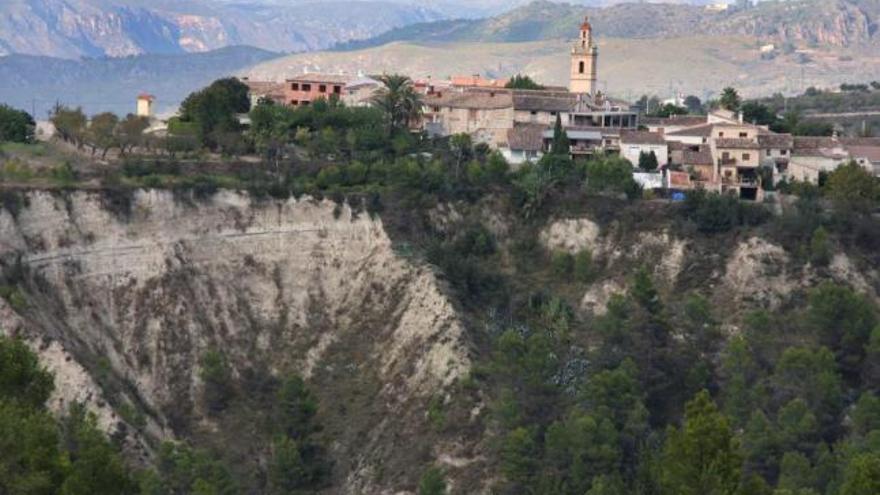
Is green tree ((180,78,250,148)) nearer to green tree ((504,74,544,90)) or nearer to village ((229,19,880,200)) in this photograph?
village ((229,19,880,200))

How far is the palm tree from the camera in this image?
271 feet

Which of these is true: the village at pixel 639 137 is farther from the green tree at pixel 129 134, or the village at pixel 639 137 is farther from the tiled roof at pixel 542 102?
the green tree at pixel 129 134

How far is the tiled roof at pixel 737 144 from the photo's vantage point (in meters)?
78.2

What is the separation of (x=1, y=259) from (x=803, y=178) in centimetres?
3023

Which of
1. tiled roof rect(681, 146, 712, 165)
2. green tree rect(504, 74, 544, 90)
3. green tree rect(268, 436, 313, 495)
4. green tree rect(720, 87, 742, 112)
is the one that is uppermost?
green tree rect(504, 74, 544, 90)

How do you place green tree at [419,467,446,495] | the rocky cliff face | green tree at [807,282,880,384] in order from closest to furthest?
1. green tree at [419,467,446,495]
2. the rocky cliff face
3. green tree at [807,282,880,384]

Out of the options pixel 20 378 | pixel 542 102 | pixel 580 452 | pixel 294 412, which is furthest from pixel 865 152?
pixel 20 378

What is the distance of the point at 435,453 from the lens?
63781 mm

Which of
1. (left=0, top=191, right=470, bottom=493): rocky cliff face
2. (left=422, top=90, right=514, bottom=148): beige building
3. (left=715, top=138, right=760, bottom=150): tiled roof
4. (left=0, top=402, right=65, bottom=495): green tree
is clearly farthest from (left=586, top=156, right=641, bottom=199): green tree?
(left=0, top=402, right=65, bottom=495): green tree

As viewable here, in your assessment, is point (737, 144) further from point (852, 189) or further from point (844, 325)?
point (844, 325)

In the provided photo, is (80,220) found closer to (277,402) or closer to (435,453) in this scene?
(277,402)

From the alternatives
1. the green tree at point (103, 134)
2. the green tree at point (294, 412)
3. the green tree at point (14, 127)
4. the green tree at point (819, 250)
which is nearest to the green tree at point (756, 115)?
the green tree at point (819, 250)

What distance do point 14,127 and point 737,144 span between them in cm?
2733

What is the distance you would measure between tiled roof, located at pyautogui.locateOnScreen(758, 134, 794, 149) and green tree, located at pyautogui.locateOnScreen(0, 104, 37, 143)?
27911 millimetres
